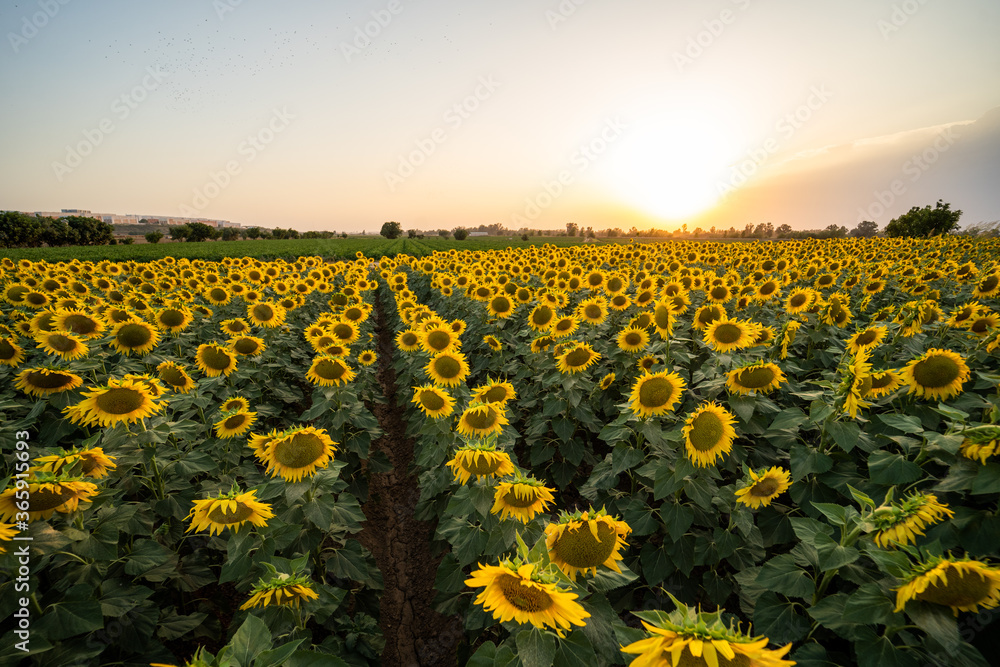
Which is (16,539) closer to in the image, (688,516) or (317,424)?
(317,424)

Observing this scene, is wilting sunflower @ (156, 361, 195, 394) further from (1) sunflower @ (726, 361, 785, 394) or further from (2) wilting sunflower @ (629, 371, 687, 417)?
(1) sunflower @ (726, 361, 785, 394)

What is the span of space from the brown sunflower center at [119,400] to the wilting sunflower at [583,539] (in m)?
3.67

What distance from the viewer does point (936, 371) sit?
3.42 m

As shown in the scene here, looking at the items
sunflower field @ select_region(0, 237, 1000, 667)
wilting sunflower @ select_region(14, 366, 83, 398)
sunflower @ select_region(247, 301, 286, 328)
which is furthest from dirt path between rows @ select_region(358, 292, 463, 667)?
wilting sunflower @ select_region(14, 366, 83, 398)

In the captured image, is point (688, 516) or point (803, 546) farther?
point (688, 516)

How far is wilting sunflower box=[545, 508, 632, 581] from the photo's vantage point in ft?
6.27

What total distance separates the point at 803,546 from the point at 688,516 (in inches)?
43.3

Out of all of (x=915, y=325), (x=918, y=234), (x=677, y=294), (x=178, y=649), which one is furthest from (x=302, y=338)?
(x=918, y=234)

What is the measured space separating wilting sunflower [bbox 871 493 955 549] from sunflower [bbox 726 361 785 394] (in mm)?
1778

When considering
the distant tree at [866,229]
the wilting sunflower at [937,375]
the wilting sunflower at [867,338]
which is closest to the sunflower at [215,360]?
the wilting sunflower at [937,375]

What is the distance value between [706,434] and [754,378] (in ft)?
3.45

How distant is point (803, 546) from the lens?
2393mm

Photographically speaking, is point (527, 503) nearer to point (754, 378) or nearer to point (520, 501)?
point (520, 501)

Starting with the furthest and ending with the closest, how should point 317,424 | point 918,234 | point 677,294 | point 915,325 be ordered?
point 918,234
point 677,294
point 317,424
point 915,325
